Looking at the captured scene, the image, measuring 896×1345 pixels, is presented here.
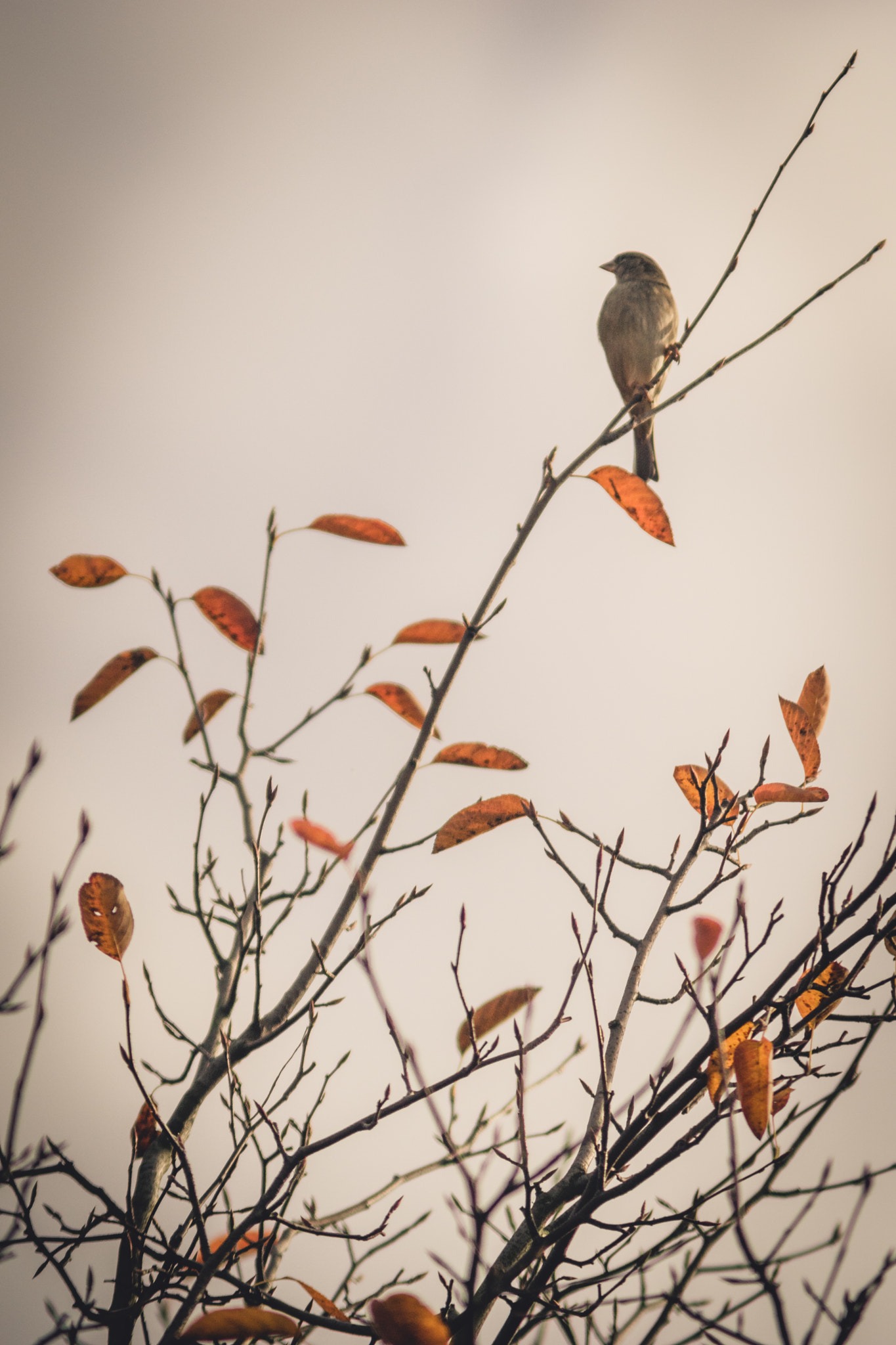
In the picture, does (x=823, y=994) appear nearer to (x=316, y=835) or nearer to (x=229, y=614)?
(x=316, y=835)

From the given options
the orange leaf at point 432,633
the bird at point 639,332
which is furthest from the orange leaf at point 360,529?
the bird at point 639,332

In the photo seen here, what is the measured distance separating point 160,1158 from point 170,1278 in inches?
10.7

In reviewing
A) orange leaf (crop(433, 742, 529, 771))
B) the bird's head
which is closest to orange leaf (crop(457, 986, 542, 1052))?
orange leaf (crop(433, 742, 529, 771))

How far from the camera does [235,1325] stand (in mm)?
1229

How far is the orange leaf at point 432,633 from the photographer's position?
81.2 inches

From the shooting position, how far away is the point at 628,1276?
4.43 ft

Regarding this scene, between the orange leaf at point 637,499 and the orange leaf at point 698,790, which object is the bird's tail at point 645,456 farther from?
the orange leaf at point 698,790

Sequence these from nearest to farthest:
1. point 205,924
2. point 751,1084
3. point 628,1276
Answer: point 751,1084
point 628,1276
point 205,924

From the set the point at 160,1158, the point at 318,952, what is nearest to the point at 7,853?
the point at 318,952

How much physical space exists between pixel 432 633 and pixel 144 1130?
4.56 ft

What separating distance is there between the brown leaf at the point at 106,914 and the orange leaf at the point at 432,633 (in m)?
0.92

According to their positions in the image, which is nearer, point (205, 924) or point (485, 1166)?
point (485, 1166)

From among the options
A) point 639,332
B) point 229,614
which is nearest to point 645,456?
point 639,332

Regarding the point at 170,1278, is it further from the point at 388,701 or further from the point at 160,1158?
the point at 388,701
